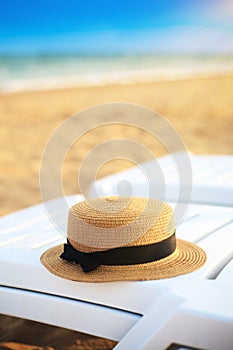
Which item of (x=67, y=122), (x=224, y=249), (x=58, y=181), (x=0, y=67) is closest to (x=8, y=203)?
(x=58, y=181)

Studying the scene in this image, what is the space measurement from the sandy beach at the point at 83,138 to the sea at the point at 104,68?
11.1ft

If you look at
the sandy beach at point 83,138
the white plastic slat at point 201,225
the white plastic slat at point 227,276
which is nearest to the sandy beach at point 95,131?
the sandy beach at point 83,138

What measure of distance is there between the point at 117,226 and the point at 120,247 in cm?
5

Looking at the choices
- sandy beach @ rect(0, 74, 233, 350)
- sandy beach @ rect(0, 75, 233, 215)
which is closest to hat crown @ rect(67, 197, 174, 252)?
sandy beach @ rect(0, 74, 233, 350)

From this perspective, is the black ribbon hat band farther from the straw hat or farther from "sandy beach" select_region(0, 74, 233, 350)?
"sandy beach" select_region(0, 74, 233, 350)

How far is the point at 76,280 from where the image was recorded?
4.52 feet

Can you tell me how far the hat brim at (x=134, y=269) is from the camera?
137cm

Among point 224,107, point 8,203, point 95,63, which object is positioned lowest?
point 8,203

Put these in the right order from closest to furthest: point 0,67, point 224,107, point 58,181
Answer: point 58,181 → point 224,107 → point 0,67

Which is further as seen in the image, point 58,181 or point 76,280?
point 58,181

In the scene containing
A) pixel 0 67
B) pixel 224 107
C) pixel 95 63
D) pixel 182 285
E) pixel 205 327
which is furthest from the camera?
pixel 95 63

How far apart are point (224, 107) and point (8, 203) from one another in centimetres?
635

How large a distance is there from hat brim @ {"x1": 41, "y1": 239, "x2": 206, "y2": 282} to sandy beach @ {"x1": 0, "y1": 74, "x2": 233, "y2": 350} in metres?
0.37

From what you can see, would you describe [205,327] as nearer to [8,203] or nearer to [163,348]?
[163,348]
